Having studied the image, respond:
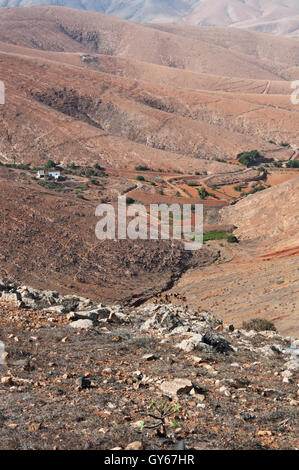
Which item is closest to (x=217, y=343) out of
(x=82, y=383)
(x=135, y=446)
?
(x=82, y=383)

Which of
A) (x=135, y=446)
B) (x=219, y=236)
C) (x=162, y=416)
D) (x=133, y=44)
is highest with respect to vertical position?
(x=133, y=44)

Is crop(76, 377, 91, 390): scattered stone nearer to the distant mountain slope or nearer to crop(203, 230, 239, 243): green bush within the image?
crop(203, 230, 239, 243): green bush

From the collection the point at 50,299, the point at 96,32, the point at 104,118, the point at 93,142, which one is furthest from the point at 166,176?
the point at 96,32

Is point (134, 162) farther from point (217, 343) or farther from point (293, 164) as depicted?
point (217, 343)

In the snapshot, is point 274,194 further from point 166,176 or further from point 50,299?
point 50,299

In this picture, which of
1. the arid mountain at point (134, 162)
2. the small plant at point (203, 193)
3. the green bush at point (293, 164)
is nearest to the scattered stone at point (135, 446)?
the arid mountain at point (134, 162)

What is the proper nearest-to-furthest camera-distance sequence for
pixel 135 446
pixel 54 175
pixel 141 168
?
pixel 135 446 → pixel 54 175 → pixel 141 168

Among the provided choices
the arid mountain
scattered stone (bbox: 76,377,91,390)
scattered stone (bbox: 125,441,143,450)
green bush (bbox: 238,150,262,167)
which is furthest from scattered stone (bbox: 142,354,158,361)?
green bush (bbox: 238,150,262,167)
